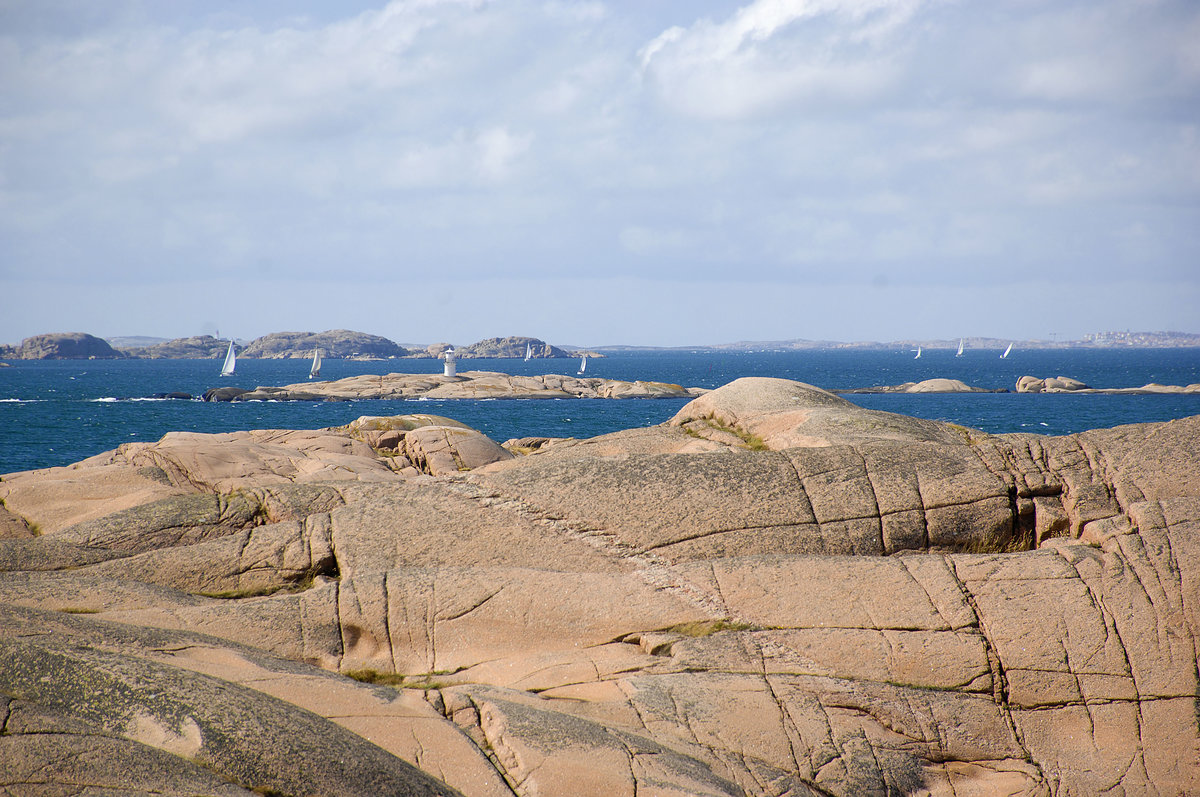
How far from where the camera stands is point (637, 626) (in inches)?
390

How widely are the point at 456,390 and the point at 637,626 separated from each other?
283ft

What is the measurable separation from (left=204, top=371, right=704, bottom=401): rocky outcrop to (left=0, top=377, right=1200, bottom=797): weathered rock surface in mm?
78653

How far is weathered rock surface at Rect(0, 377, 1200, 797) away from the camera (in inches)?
262

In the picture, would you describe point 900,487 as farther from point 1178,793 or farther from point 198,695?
point 198,695

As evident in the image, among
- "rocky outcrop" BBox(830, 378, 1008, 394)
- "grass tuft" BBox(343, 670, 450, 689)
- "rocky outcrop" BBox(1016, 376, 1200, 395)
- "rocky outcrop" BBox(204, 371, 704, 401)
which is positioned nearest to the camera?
"grass tuft" BBox(343, 670, 450, 689)

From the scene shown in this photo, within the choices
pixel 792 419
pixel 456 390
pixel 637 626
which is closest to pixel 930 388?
pixel 456 390

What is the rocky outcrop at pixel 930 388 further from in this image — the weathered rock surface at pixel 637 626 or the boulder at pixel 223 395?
the weathered rock surface at pixel 637 626

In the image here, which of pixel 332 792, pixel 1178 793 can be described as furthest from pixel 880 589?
pixel 332 792

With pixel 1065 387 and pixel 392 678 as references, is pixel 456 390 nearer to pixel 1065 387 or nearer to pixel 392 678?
pixel 1065 387

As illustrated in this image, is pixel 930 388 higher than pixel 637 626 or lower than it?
lower

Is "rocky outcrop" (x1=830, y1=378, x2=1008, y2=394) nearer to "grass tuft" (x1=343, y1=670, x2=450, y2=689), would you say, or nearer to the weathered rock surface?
the weathered rock surface

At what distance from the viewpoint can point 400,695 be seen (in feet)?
26.3

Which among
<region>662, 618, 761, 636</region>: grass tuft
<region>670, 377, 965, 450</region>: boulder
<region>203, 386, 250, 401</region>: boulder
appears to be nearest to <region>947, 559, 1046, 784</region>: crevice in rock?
<region>662, 618, 761, 636</region>: grass tuft

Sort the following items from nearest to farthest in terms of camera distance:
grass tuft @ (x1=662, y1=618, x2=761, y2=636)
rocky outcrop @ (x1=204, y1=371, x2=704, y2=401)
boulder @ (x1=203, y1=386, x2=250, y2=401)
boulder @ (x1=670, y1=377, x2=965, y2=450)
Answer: grass tuft @ (x1=662, y1=618, x2=761, y2=636) → boulder @ (x1=670, y1=377, x2=965, y2=450) → boulder @ (x1=203, y1=386, x2=250, y2=401) → rocky outcrop @ (x1=204, y1=371, x2=704, y2=401)
